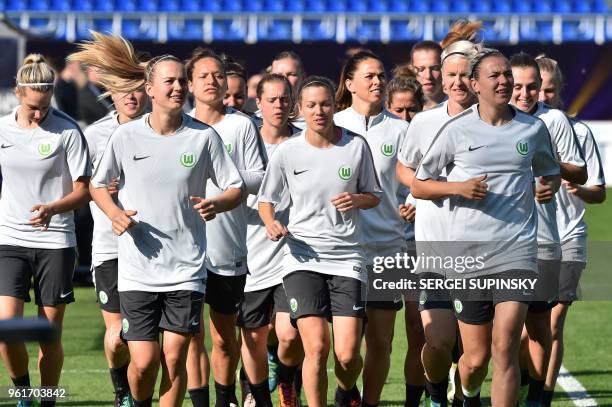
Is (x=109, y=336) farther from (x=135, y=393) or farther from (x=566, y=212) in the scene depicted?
(x=566, y=212)

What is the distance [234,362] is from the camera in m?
7.74

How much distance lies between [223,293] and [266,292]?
1.08 ft

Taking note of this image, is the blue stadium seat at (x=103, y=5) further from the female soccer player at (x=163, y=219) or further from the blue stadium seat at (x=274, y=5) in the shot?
the female soccer player at (x=163, y=219)

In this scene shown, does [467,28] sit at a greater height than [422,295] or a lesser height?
greater

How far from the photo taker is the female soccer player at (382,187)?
758 centimetres

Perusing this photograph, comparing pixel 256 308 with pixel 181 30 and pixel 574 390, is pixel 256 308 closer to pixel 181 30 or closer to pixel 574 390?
pixel 574 390

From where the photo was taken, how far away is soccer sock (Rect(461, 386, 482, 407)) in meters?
6.97

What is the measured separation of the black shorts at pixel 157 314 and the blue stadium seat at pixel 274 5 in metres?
25.5

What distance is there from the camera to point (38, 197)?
747 cm

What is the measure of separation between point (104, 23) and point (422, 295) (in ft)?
80.1

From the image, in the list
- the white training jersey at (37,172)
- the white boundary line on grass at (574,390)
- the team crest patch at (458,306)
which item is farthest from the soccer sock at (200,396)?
the white boundary line on grass at (574,390)

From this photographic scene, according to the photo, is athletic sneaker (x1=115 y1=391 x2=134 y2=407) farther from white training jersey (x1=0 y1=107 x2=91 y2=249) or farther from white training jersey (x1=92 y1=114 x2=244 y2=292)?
white training jersey (x1=92 y1=114 x2=244 y2=292)

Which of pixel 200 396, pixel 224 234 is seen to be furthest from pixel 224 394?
pixel 224 234

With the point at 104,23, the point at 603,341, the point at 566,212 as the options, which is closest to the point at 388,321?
the point at 566,212
